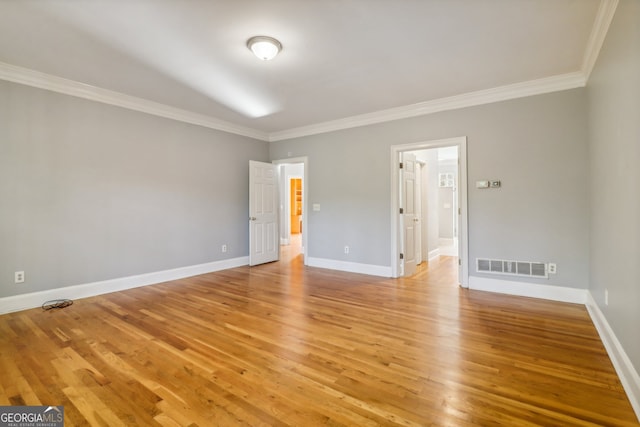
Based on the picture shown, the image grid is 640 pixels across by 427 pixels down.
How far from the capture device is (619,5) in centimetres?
202

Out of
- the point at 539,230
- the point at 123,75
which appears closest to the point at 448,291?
the point at 539,230

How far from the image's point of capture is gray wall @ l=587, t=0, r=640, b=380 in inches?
68.8

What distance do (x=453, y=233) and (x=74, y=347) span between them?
9006mm

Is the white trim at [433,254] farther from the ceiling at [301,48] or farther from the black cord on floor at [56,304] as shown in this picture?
the black cord on floor at [56,304]

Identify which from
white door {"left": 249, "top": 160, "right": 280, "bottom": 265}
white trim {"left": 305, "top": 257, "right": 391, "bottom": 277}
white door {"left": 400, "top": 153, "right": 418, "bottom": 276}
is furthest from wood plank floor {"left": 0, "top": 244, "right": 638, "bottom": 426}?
white door {"left": 249, "top": 160, "right": 280, "bottom": 265}

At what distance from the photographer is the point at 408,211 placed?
16.6ft

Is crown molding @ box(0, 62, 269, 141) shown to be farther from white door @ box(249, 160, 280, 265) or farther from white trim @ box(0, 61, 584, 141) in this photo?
white door @ box(249, 160, 280, 265)

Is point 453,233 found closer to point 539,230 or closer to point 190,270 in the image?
point 539,230

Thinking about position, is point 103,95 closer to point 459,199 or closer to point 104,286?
point 104,286

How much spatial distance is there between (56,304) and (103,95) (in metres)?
2.80

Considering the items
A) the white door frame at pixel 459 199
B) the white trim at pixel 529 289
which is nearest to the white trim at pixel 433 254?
the white door frame at pixel 459 199

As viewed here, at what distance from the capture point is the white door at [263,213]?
5.80 metres

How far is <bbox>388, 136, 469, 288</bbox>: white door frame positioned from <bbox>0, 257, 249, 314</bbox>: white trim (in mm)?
3195

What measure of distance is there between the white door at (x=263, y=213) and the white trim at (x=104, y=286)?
0.63 meters
